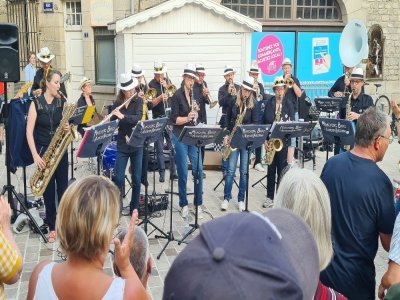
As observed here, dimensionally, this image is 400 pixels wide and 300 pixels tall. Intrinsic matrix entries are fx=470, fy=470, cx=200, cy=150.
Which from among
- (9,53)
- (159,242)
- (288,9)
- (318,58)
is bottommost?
(159,242)

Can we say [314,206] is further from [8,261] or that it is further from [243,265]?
[8,261]

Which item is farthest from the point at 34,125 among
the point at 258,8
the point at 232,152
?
the point at 258,8

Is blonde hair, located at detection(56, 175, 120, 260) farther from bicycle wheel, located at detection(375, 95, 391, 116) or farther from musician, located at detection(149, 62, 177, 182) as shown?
bicycle wheel, located at detection(375, 95, 391, 116)

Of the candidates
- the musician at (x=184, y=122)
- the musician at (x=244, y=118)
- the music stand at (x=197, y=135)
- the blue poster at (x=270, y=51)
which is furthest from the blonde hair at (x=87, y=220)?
the blue poster at (x=270, y=51)

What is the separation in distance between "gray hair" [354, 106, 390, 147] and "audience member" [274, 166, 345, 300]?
3.35 feet

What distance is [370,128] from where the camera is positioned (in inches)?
129

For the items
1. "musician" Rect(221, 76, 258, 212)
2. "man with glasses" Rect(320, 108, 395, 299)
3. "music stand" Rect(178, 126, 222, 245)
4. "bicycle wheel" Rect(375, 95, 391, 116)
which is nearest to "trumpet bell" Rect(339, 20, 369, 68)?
"musician" Rect(221, 76, 258, 212)

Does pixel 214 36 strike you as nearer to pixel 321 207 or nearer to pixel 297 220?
pixel 321 207

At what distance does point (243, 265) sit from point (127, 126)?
5781 mm

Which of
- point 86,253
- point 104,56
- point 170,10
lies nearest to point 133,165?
point 86,253

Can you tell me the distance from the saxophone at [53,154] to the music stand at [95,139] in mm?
326

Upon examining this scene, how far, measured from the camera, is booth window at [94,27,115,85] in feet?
48.8

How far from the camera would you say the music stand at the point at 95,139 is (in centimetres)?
556

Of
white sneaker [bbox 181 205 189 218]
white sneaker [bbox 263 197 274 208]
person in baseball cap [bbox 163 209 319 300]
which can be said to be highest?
person in baseball cap [bbox 163 209 319 300]
